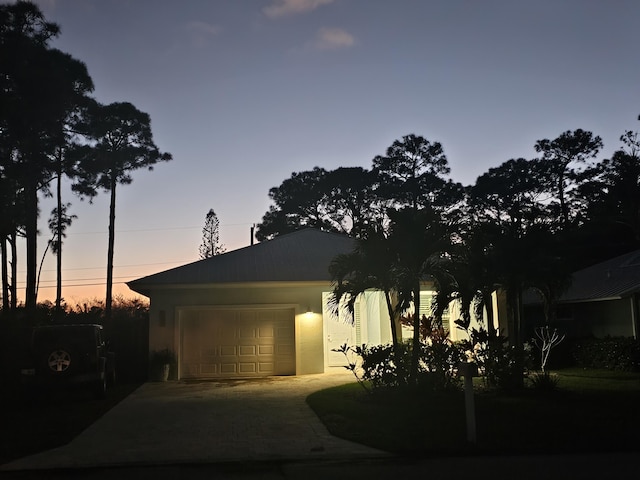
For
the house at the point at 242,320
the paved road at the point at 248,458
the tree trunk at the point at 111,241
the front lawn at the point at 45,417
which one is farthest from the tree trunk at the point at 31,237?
the paved road at the point at 248,458

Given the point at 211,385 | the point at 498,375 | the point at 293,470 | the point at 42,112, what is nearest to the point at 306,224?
the point at 42,112

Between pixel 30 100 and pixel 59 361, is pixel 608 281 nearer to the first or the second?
pixel 59 361

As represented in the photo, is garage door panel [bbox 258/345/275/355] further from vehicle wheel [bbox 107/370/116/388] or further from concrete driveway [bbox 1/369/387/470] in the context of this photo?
vehicle wheel [bbox 107/370/116/388]

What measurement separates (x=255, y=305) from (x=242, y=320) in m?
0.65

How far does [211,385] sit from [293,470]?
9440mm

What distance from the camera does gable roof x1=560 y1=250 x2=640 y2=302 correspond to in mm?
20094

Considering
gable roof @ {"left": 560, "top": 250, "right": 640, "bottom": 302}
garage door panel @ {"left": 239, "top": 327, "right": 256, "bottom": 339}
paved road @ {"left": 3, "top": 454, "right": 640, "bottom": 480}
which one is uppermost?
gable roof @ {"left": 560, "top": 250, "right": 640, "bottom": 302}

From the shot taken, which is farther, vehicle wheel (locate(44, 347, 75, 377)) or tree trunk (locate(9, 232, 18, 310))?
tree trunk (locate(9, 232, 18, 310))

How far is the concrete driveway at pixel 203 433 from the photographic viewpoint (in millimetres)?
7770

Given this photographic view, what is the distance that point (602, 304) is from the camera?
74.0 feet

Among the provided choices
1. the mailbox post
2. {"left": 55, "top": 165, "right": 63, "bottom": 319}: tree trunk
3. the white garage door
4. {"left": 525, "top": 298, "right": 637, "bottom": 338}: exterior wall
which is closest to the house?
the white garage door

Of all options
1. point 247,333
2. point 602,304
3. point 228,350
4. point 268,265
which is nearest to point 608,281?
point 602,304

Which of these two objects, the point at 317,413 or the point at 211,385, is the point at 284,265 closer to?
the point at 211,385

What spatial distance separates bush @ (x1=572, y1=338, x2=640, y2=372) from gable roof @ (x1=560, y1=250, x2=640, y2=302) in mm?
1714
